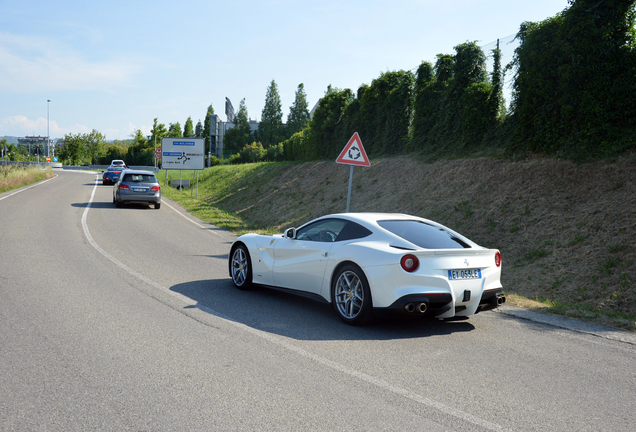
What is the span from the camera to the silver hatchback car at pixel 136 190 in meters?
20.8

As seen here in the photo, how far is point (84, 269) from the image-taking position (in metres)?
8.52

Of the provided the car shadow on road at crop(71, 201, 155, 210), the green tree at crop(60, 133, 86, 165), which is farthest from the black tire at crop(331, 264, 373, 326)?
the green tree at crop(60, 133, 86, 165)

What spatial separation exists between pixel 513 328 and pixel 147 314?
4386 mm

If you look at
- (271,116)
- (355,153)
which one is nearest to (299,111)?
(271,116)

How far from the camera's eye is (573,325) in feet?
20.1

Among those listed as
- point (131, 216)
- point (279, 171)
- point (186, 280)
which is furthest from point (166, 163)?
point (186, 280)

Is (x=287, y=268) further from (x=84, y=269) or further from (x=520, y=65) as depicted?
(x=520, y=65)

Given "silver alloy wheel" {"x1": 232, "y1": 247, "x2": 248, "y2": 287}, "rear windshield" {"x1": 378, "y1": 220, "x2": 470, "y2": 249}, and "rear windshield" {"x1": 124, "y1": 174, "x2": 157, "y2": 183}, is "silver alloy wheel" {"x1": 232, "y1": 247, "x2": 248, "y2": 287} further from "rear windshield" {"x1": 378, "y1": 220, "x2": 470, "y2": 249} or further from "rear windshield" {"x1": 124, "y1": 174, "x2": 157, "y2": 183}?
"rear windshield" {"x1": 124, "y1": 174, "x2": 157, "y2": 183}

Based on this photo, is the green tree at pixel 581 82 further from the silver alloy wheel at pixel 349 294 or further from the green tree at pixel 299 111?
the green tree at pixel 299 111

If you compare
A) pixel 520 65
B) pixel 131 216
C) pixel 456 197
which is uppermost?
pixel 520 65

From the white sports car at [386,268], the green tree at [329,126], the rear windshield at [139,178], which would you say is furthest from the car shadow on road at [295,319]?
the green tree at [329,126]

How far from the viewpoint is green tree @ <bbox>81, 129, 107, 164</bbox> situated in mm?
103438

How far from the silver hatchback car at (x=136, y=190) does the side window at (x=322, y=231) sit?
15778 mm

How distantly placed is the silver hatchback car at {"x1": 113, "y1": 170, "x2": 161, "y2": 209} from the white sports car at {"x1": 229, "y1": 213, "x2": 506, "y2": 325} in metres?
15.6
